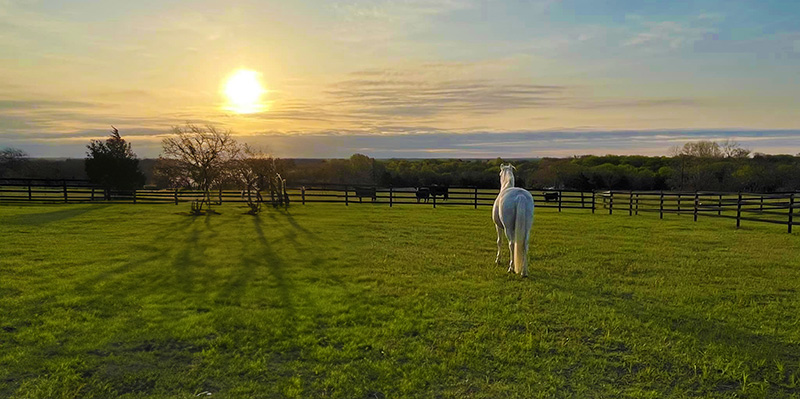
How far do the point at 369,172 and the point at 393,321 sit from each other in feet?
144

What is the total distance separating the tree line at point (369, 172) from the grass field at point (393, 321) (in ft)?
27.1

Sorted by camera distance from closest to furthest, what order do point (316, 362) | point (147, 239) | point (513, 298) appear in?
1. point (316, 362)
2. point (513, 298)
3. point (147, 239)

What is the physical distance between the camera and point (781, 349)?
4.40m

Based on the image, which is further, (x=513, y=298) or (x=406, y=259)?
(x=406, y=259)

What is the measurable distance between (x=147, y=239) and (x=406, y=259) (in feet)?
23.6

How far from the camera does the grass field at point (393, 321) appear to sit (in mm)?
3760

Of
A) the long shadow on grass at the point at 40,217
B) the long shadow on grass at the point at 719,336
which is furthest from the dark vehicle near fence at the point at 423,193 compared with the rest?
the long shadow on grass at the point at 719,336

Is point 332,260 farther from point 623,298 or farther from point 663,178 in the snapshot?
point 663,178

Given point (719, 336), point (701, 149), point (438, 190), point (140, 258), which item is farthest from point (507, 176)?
point (701, 149)

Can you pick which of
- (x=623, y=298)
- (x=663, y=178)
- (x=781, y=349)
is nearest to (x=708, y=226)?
(x=623, y=298)

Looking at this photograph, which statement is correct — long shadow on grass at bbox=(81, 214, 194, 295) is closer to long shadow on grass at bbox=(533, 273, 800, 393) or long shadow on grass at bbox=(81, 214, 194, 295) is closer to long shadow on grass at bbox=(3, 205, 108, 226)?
long shadow on grass at bbox=(3, 205, 108, 226)

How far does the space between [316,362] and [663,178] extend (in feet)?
162

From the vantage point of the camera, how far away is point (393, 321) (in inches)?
202


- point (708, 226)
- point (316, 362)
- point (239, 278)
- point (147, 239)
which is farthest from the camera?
point (708, 226)
